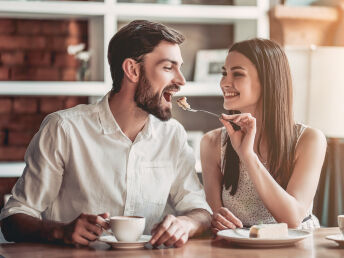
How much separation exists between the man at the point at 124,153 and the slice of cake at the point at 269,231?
10.4 inches

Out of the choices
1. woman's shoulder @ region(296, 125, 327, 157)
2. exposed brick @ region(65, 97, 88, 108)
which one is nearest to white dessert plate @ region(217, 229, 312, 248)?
woman's shoulder @ region(296, 125, 327, 157)

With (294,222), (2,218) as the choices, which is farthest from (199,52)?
(2,218)

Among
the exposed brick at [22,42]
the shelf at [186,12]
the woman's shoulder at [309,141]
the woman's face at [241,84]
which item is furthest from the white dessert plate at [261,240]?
the exposed brick at [22,42]

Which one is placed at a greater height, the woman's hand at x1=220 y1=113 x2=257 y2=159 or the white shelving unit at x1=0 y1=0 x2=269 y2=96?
the white shelving unit at x1=0 y1=0 x2=269 y2=96

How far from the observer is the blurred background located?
340cm

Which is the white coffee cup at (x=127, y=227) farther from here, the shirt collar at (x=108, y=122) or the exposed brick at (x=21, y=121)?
the exposed brick at (x=21, y=121)

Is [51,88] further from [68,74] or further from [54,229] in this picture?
[54,229]

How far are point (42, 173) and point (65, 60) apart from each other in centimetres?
196

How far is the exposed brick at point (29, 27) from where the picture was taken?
3625 millimetres

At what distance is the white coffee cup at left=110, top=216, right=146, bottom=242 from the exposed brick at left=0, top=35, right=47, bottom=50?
94.0 inches

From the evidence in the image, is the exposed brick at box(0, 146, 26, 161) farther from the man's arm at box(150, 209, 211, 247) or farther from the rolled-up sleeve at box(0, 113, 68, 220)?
the man's arm at box(150, 209, 211, 247)

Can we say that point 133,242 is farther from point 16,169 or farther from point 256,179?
point 16,169

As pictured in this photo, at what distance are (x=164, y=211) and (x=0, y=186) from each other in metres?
1.80

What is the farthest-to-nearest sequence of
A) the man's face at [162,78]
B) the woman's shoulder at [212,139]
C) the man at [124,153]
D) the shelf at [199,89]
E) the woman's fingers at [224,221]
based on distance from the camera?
the shelf at [199,89]
the woman's shoulder at [212,139]
the man's face at [162,78]
the man at [124,153]
the woman's fingers at [224,221]
